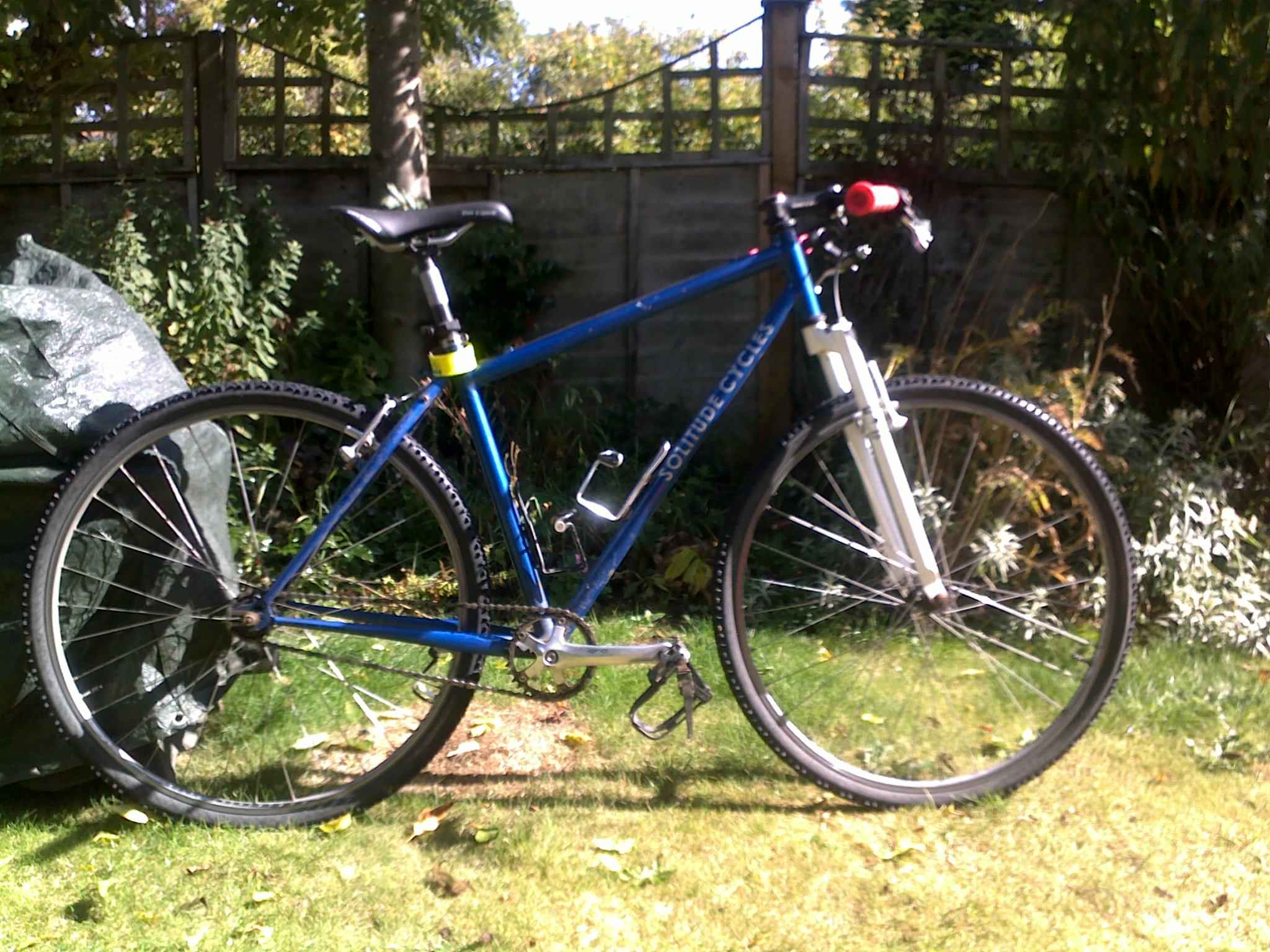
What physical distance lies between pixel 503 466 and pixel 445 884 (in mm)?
880

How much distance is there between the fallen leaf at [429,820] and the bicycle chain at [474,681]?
0.32 meters

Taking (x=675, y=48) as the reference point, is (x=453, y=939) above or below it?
below

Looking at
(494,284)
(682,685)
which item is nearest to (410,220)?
(682,685)

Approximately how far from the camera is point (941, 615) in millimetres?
2553

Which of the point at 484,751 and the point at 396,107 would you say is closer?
the point at 484,751

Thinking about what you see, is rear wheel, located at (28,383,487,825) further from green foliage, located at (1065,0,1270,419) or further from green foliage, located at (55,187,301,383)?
green foliage, located at (1065,0,1270,419)

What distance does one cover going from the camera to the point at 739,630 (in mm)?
2539

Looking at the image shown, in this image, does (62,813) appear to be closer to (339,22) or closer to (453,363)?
(453,363)

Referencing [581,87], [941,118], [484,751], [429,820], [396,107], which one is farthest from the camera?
[581,87]

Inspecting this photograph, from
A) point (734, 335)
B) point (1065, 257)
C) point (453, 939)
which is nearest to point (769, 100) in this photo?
point (734, 335)

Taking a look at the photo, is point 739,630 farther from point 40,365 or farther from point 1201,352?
point 1201,352

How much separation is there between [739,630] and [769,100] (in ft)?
9.87

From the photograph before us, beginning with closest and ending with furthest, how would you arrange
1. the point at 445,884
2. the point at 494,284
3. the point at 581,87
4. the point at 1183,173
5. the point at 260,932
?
the point at 260,932, the point at 445,884, the point at 1183,173, the point at 494,284, the point at 581,87

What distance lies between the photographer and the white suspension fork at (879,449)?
8.20 feet
